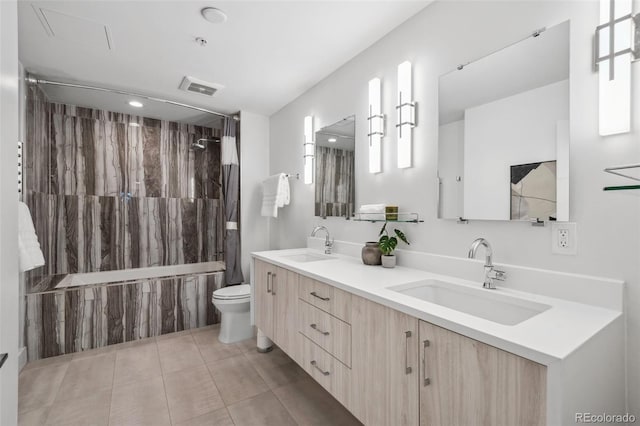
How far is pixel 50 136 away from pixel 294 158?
2678 millimetres

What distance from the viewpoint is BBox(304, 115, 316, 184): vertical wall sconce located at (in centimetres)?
288

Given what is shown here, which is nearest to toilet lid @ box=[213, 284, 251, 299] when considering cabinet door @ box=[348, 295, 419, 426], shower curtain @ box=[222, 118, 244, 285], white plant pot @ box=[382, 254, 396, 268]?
shower curtain @ box=[222, 118, 244, 285]

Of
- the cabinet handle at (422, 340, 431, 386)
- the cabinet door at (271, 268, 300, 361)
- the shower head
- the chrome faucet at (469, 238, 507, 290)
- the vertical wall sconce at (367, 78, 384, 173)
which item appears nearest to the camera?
the cabinet handle at (422, 340, 431, 386)

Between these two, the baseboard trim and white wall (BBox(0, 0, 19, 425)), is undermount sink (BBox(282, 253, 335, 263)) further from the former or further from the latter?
the baseboard trim

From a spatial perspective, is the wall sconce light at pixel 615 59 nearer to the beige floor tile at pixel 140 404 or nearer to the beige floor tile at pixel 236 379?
the beige floor tile at pixel 236 379

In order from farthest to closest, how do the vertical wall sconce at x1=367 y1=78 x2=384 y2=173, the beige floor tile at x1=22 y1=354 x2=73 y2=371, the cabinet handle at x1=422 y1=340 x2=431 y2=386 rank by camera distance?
1. the beige floor tile at x1=22 y1=354 x2=73 y2=371
2. the vertical wall sconce at x1=367 y1=78 x2=384 y2=173
3. the cabinet handle at x1=422 y1=340 x2=431 y2=386

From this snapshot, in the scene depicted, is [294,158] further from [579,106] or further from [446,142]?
[579,106]

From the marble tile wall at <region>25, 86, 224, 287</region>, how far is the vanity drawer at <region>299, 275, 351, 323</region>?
2.58 meters

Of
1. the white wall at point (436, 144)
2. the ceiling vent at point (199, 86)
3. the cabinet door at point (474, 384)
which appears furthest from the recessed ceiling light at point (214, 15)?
the cabinet door at point (474, 384)

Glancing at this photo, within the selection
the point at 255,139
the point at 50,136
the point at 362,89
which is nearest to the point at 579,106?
the point at 362,89

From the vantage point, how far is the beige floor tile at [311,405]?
175 centimetres

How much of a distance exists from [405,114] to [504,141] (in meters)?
0.62

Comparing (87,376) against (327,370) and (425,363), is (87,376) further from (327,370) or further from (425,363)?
(425,363)

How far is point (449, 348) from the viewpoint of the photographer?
100cm
